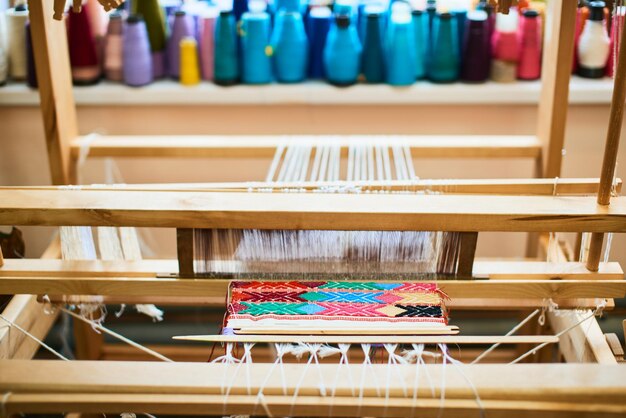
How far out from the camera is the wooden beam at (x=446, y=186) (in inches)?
56.8

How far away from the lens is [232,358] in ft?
3.94

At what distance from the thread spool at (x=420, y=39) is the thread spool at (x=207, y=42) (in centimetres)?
61

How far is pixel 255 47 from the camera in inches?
91.4

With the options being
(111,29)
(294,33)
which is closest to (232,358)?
(294,33)

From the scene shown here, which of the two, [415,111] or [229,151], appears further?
[415,111]

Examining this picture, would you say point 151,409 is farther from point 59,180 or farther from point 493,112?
point 493,112

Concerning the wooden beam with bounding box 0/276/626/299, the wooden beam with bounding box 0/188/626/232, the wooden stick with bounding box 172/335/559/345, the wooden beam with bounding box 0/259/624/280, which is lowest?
the wooden stick with bounding box 172/335/559/345

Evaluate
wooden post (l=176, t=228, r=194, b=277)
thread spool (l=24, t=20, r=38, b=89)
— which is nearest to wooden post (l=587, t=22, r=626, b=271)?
wooden post (l=176, t=228, r=194, b=277)

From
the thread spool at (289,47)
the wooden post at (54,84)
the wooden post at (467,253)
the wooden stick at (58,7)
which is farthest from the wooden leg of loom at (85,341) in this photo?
the wooden post at (467,253)

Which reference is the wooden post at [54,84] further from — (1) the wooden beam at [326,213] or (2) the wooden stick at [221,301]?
(1) the wooden beam at [326,213]

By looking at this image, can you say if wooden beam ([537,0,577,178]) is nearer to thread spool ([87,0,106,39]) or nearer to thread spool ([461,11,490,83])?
thread spool ([461,11,490,83])

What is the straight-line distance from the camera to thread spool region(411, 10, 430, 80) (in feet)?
7.63

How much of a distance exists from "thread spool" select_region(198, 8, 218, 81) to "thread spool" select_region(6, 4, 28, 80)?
0.53 m

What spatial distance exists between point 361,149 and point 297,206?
0.69m
